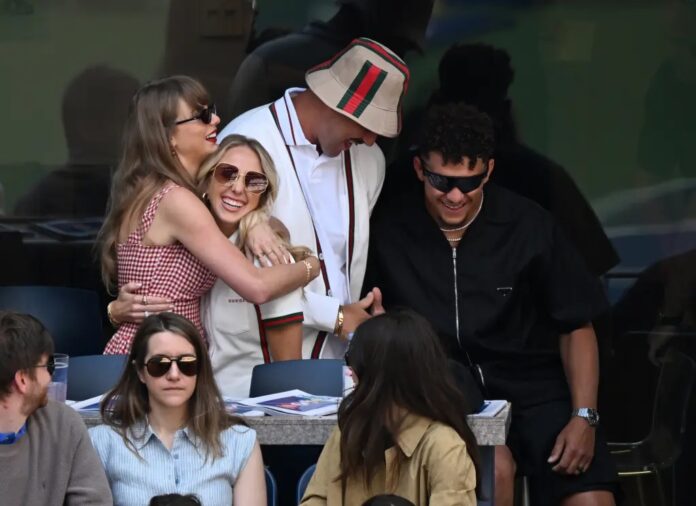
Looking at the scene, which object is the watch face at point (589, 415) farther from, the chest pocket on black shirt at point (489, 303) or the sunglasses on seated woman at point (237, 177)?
the sunglasses on seated woman at point (237, 177)

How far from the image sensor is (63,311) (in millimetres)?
5793

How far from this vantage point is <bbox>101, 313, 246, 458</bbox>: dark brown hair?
4.48 metres

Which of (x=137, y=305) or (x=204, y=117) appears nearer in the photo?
(x=137, y=305)

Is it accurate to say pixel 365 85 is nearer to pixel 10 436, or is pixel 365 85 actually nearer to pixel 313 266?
pixel 313 266

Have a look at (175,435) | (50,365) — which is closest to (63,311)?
(175,435)

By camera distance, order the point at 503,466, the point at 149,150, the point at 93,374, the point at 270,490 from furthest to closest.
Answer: the point at 149,150, the point at 503,466, the point at 93,374, the point at 270,490

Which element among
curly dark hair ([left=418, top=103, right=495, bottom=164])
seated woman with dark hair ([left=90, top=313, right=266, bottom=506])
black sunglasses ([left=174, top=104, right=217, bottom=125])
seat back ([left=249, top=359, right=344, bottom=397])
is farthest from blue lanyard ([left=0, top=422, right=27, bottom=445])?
curly dark hair ([left=418, top=103, right=495, bottom=164])

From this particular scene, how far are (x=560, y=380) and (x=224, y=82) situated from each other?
71.7 inches

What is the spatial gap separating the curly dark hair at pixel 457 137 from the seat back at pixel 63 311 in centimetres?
132

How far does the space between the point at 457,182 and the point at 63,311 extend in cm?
147

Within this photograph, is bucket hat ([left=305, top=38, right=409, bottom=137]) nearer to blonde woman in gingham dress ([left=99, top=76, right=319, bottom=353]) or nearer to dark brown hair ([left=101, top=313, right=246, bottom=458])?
blonde woman in gingham dress ([left=99, top=76, right=319, bottom=353])

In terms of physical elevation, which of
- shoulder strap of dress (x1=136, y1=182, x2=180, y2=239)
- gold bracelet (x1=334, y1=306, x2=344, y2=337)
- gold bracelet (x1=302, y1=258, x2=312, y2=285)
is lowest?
gold bracelet (x1=334, y1=306, x2=344, y2=337)

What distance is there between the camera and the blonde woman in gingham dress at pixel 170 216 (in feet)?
17.1

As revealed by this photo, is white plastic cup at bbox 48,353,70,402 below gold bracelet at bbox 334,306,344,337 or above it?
below
